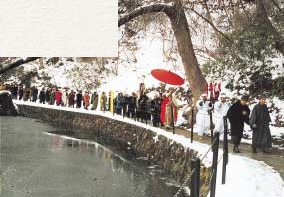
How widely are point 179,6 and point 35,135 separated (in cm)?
1133

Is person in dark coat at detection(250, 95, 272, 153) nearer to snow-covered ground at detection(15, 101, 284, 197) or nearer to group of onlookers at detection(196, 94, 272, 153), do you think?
group of onlookers at detection(196, 94, 272, 153)

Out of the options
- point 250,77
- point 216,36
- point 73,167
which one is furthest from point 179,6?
point 250,77

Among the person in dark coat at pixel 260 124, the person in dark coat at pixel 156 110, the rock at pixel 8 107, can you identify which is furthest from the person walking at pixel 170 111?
the rock at pixel 8 107

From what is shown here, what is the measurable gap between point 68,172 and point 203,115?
12.6 feet

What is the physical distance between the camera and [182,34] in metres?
12.2

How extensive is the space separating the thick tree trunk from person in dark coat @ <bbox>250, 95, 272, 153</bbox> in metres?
2.80

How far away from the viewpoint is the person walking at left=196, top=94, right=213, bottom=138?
12.6 meters

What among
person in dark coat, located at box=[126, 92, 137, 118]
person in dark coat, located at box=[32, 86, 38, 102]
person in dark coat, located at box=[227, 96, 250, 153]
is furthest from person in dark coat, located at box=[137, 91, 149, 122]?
person in dark coat, located at box=[32, 86, 38, 102]

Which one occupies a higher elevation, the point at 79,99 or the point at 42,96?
the point at 42,96

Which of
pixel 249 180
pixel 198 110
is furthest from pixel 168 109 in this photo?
pixel 249 180

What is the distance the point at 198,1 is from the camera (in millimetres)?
11891

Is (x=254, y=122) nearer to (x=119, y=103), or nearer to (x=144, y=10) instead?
(x=144, y=10)

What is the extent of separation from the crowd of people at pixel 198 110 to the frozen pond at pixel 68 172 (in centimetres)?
187

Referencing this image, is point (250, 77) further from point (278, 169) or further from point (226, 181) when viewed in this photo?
point (226, 181)
